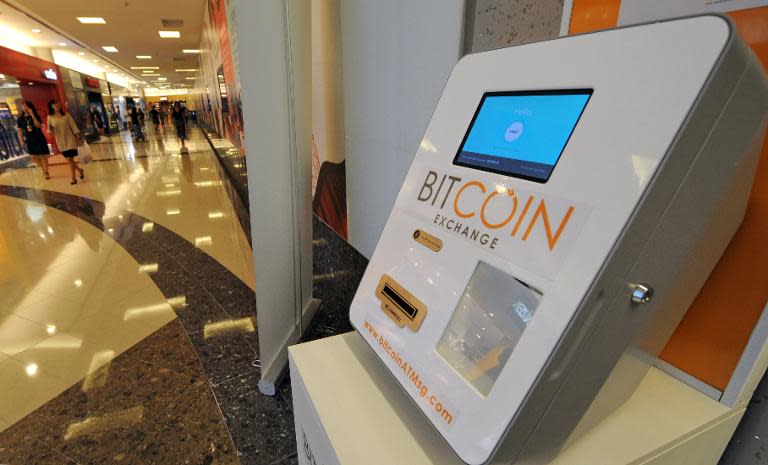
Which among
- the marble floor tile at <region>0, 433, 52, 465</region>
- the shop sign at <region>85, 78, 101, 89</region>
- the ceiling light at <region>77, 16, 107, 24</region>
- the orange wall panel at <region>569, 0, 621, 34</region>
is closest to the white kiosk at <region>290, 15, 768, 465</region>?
the orange wall panel at <region>569, 0, 621, 34</region>

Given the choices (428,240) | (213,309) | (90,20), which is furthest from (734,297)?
(90,20)

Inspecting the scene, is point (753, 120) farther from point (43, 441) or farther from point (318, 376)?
point (43, 441)

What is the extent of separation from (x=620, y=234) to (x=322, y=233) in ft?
6.90

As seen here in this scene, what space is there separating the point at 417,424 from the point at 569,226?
346 millimetres

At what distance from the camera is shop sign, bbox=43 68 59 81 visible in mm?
12633

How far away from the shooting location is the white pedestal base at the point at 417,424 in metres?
0.50

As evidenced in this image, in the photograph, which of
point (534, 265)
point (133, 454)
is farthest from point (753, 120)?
point (133, 454)

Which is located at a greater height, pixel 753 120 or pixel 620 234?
pixel 753 120

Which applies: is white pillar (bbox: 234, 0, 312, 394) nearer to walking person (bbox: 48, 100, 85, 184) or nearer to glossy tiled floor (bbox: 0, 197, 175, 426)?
glossy tiled floor (bbox: 0, 197, 175, 426)

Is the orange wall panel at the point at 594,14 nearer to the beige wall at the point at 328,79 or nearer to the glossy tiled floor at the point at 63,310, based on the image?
the beige wall at the point at 328,79

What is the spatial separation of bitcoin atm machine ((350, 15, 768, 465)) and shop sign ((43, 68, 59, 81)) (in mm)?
17145

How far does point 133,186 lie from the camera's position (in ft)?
21.1

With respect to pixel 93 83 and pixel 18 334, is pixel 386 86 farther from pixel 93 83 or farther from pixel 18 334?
pixel 93 83

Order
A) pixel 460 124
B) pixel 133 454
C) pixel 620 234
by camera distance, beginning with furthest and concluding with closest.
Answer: pixel 133 454 < pixel 460 124 < pixel 620 234
